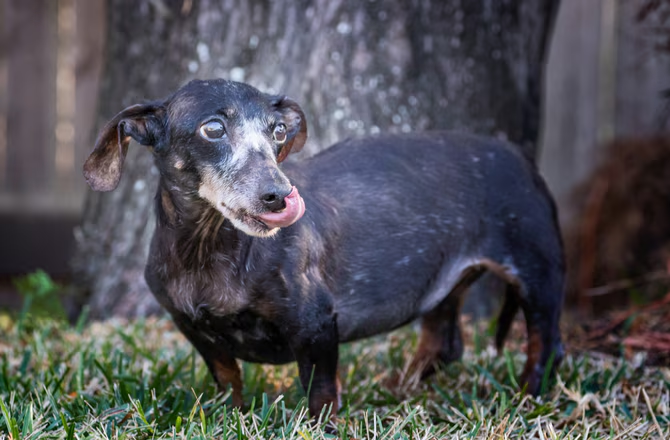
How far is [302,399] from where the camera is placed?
9.75 ft

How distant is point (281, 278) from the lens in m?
2.92

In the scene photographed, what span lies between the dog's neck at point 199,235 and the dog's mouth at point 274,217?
0.84ft

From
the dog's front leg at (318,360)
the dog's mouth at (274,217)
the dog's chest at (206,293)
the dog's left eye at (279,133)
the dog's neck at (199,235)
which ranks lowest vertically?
the dog's front leg at (318,360)

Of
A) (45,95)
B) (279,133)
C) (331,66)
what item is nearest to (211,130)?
(279,133)

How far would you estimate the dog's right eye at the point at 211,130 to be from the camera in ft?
9.03

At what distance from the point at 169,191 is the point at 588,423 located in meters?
1.62

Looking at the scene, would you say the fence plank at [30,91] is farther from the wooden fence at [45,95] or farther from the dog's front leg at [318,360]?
the dog's front leg at [318,360]

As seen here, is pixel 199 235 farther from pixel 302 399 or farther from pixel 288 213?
pixel 302 399

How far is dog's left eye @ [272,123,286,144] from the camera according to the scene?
2906 millimetres

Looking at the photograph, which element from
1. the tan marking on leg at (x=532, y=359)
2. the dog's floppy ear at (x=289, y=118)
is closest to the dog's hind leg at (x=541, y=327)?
the tan marking on leg at (x=532, y=359)

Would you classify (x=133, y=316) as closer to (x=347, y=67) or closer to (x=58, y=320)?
(x=58, y=320)

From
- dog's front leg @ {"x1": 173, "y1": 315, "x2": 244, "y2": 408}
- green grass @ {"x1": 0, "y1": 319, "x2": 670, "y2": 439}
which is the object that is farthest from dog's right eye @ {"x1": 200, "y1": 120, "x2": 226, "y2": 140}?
green grass @ {"x1": 0, "y1": 319, "x2": 670, "y2": 439}

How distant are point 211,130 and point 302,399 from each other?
0.92 metres

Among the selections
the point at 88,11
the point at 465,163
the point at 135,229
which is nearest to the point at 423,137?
the point at 465,163
